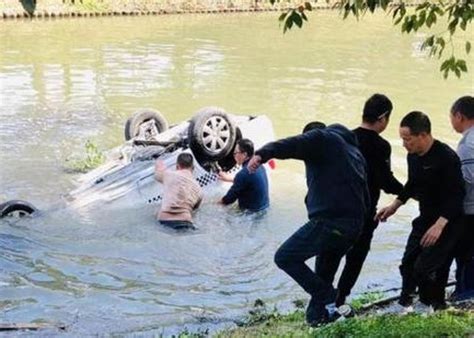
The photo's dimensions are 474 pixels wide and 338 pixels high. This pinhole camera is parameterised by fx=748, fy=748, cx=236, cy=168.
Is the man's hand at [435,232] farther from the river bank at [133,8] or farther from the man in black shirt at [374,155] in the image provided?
the river bank at [133,8]

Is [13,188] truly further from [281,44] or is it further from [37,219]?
[281,44]

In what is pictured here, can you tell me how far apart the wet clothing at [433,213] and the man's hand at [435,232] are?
2.0 inches

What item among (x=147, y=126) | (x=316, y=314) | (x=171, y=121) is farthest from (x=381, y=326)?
(x=171, y=121)

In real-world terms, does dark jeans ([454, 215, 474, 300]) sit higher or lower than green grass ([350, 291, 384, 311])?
higher

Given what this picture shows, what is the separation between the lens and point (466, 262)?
19.6 ft

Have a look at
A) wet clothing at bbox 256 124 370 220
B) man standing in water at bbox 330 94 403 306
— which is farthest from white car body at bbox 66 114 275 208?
wet clothing at bbox 256 124 370 220

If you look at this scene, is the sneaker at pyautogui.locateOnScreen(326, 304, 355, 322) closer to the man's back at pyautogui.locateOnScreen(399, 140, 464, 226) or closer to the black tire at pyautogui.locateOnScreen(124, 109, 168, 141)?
the man's back at pyautogui.locateOnScreen(399, 140, 464, 226)

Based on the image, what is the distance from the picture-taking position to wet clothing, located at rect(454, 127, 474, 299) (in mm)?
5543

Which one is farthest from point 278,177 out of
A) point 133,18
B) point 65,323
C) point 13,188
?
point 133,18

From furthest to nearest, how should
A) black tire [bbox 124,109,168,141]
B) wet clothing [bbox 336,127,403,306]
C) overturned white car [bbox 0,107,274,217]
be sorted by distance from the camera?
black tire [bbox 124,109,168,141] < overturned white car [bbox 0,107,274,217] < wet clothing [bbox 336,127,403,306]

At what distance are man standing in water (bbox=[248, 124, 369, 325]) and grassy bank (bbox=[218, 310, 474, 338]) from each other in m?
0.36

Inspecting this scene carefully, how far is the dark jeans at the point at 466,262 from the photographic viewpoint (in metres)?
5.67

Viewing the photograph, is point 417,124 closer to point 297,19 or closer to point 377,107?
point 377,107

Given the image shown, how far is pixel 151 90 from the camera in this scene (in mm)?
20844
